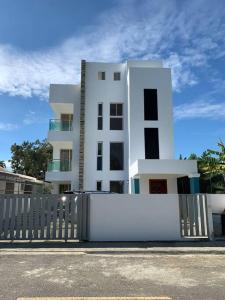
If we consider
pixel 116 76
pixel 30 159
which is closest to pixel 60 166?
pixel 116 76

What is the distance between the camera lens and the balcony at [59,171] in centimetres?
2294

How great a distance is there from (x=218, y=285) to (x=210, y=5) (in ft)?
31.0

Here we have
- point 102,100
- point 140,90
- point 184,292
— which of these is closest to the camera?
point 184,292

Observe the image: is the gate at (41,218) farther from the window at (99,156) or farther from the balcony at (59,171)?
the window at (99,156)

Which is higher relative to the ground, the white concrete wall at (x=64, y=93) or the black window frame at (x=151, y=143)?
the white concrete wall at (x=64, y=93)

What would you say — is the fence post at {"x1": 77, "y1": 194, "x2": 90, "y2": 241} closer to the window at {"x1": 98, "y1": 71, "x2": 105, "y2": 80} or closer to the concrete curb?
the concrete curb

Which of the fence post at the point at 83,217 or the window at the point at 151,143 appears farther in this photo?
the window at the point at 151,143

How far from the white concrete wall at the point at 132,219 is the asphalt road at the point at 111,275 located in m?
1.99

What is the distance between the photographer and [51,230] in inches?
428

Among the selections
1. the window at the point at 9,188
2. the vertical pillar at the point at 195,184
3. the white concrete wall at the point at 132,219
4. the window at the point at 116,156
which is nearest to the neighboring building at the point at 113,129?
the window at the point at 116,156

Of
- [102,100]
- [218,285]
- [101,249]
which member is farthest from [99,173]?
[218,285]

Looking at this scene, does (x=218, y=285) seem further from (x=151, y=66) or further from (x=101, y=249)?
(x=151, y=66)

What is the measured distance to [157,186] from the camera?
2136cm

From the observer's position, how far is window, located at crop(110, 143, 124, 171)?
23391 millimetres
